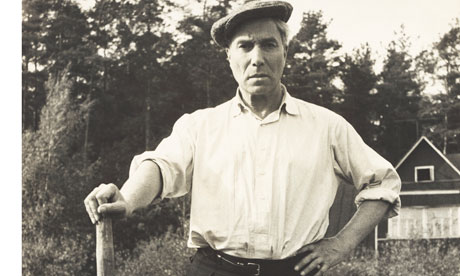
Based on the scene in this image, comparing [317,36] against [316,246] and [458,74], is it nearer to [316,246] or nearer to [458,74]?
[458,74]

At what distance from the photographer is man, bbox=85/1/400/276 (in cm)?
128

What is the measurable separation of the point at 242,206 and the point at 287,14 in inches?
16.7

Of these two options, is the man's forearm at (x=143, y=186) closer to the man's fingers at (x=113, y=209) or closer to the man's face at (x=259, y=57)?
the man's fingers at (x=113, y=209)

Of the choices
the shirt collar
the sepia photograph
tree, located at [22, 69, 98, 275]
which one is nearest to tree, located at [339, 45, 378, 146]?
the sepia photograph

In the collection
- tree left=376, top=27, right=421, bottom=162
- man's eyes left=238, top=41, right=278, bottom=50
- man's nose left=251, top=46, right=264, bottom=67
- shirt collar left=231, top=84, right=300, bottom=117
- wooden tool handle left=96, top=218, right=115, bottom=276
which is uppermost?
tree left=376, top=27, right=421, bottom=162

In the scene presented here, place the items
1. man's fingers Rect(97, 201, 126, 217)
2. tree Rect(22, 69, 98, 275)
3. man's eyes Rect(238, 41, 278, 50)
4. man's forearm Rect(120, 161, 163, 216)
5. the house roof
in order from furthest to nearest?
1. tree Rect(22, 69, 98, 275)
2. the house roof
3. man's eyes Rect(238, 41, 278, 50)
4. man's forearm Rect(120, 161, 163, 216)
5. man's fingers Rect(97, 201, 126, 217)

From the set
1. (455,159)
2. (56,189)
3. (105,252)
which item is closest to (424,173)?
(455,159)

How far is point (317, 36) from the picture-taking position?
11.3 feet

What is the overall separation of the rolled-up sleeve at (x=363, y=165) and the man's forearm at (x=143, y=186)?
0.38 meters

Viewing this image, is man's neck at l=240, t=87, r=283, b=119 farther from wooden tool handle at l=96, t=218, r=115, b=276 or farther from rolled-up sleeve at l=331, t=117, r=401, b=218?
wooden tool handle at l=96, t=218, r=115, b=276


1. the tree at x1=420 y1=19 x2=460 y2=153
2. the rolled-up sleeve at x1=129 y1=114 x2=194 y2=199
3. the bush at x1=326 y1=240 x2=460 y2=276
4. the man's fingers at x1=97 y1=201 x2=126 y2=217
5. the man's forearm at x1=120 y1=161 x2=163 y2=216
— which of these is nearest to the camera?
the man's fingers at x1=97 y1=201 x2=126 y2=217

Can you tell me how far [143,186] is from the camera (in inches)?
46.8

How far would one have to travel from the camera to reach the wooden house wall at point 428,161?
11.6ft

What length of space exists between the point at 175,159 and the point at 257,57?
0.27 meters
